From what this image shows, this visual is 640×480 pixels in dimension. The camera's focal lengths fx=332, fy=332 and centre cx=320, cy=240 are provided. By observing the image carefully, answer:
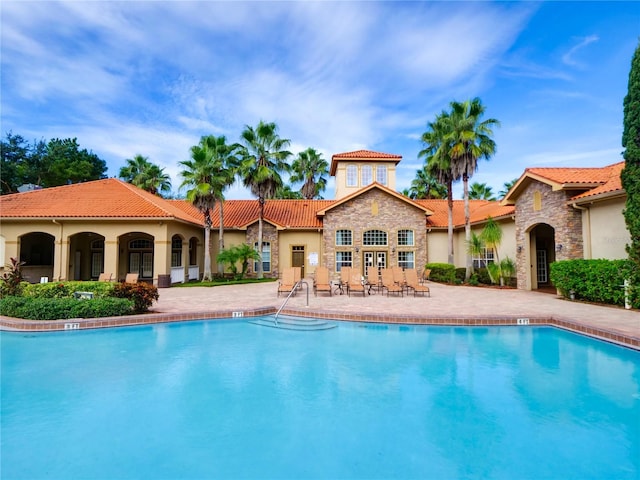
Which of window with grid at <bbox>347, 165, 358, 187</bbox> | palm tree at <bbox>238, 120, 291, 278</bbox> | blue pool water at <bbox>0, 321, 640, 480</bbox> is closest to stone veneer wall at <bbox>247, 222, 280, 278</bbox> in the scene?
palm tree at <bbox>238, 120, 291, 278</bbox>

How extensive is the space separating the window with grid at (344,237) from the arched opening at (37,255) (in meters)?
18.2

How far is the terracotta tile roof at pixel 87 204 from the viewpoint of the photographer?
1820cm

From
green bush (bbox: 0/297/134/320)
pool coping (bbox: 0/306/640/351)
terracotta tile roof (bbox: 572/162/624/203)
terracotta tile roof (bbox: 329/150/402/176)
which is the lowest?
pool coping (bbox: 0/306/640/351)

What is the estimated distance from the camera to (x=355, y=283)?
1467 centimetres

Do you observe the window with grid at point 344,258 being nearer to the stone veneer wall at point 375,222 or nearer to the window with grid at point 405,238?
the stone veneer wall at point 375,222

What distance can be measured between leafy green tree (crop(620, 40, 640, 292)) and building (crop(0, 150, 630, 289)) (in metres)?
0.94

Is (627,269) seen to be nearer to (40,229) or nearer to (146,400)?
(146,400)

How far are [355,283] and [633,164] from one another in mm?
10403

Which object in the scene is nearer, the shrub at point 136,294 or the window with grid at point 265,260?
the shrub at point 136,294

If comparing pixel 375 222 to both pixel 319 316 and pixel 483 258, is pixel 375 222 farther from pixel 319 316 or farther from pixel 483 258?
pixel 319 316

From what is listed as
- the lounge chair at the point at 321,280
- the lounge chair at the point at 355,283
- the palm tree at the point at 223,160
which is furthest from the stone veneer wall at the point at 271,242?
the lounge chair at the point at 355,283

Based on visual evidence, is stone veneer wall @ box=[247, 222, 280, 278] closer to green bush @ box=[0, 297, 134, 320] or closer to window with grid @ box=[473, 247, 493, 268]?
window with grid @ box=[473, 247, 493, 268]

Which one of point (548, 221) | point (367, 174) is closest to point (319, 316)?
point (548, 221)

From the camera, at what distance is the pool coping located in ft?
28.8
